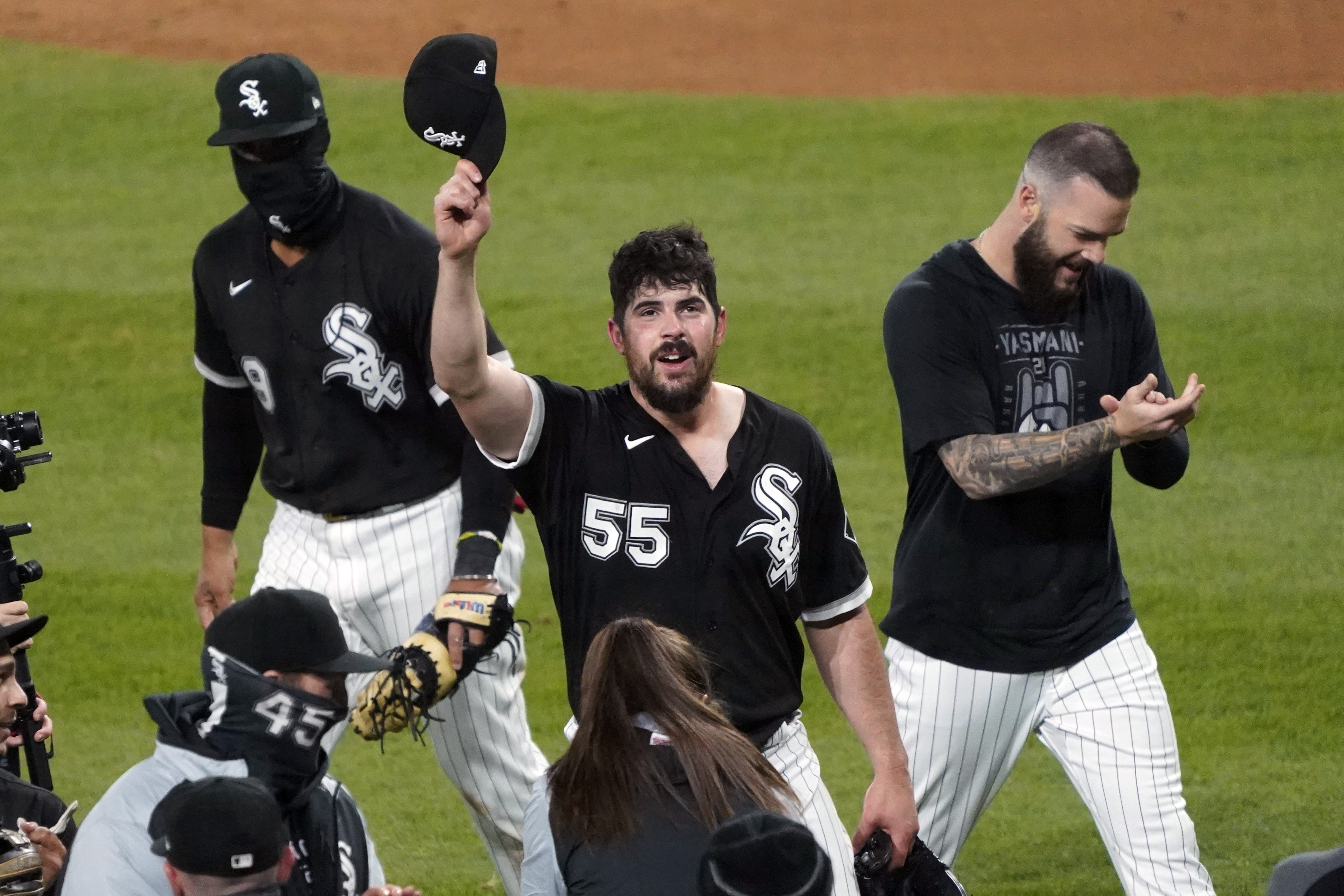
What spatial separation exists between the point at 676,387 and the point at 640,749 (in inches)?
35.5

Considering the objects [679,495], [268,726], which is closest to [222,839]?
[268,726]

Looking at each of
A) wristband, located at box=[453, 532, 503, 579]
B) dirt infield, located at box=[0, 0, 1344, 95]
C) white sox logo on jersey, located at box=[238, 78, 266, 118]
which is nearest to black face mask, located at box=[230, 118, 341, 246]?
white sox logo on jersey, located at box=[238, 78, 266, 118]

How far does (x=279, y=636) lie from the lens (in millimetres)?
3020

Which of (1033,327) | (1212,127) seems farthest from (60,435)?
(1212,127)

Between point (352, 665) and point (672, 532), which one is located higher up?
point (672, 532)

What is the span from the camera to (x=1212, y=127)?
14758mm

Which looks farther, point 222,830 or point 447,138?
point 447,138

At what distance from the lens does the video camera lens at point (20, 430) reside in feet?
14.0

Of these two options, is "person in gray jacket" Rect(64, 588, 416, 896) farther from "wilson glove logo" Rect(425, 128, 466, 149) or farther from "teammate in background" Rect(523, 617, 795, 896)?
"wilson glove logo" Rect(425, 128, 466, 149)

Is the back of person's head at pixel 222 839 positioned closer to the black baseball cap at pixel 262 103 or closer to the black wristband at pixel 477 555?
the black wristband at pixel 477 555

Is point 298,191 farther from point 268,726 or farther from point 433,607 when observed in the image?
point 268,726

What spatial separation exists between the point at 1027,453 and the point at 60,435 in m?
7.68

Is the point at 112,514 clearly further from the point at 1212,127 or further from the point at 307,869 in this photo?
the point at 1212,127

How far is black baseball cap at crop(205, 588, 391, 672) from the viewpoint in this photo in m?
3.00
